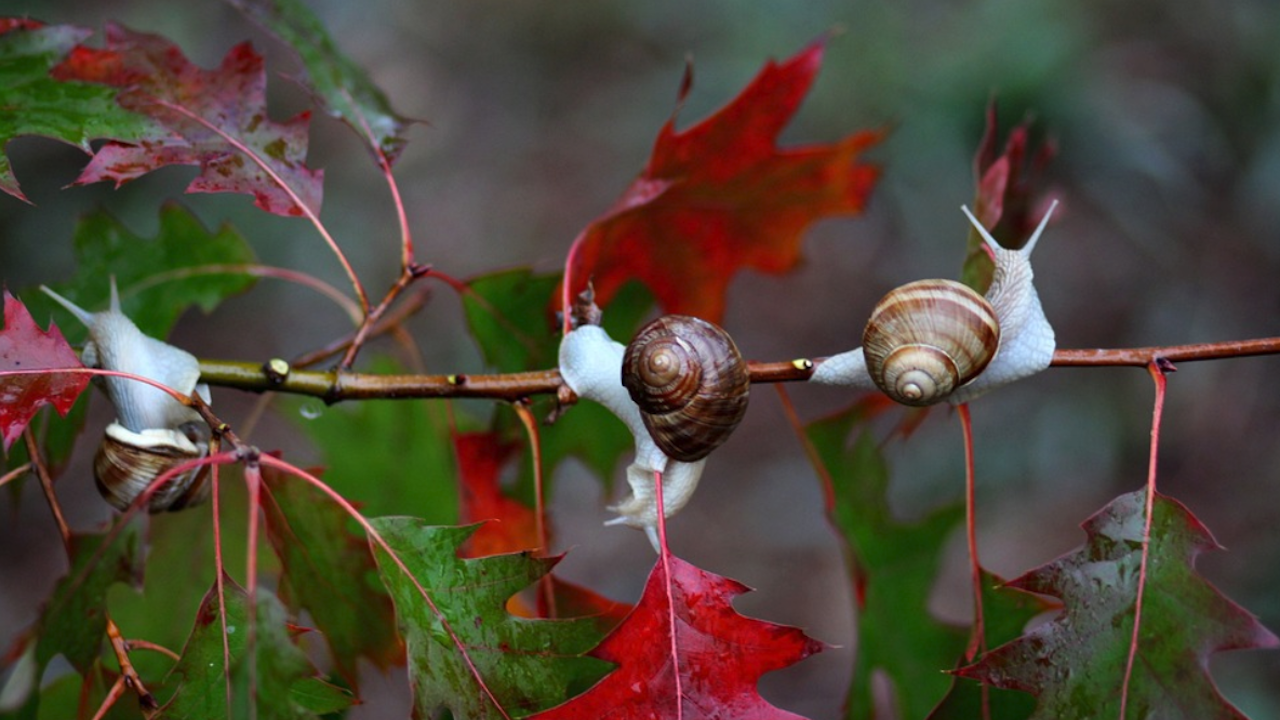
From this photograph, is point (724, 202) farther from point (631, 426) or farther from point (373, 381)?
point (373, 381)

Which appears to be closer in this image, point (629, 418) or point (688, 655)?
point (688, 655)

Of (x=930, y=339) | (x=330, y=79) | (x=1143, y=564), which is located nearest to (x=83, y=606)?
(x=330, y=79)

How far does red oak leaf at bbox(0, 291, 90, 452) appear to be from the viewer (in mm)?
706

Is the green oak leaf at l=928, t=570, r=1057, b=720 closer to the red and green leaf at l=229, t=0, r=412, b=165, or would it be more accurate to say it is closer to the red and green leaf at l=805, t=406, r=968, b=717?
the red and green leaf at l=805, t=406, r=968, b=717

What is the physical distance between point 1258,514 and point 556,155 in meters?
2.16

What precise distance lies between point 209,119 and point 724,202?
0.54 meters

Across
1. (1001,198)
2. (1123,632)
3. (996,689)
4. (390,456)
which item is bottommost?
(390,456)

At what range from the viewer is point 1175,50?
8.88 feet

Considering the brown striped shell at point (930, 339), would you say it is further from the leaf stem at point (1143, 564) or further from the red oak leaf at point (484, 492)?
the red oak leaf at point (484, 492)

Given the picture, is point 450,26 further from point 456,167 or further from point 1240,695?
point 1240,695

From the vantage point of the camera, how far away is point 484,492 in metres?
1.07

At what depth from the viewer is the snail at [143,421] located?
797mm

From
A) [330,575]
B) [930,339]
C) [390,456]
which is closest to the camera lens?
[930,339]

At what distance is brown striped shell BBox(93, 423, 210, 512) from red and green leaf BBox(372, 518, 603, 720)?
20 cm
